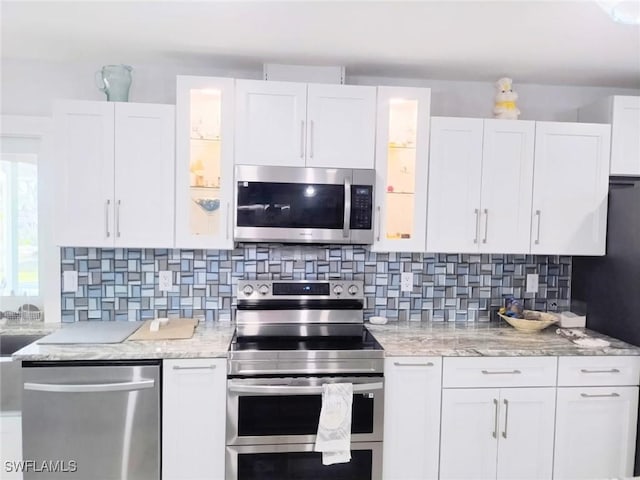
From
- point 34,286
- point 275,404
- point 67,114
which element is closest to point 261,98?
point 67,114

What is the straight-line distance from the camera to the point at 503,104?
249cm

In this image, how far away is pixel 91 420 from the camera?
195 centimetres

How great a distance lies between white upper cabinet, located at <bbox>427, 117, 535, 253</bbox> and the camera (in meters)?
2.38

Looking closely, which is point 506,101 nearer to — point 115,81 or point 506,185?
point 506,185

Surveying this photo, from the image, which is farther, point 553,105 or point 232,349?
point 553,105

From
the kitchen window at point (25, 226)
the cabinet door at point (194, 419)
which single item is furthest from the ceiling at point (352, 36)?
the cabinet door at point (194, 419)

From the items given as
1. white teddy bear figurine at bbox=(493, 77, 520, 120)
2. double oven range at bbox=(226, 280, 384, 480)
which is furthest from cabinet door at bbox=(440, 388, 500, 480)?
white teddy bear figurine at bbox=(493, 77, 520, 120)

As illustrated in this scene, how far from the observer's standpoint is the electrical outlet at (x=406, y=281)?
2689mm

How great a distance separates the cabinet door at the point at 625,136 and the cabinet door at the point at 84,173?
2.88 meters

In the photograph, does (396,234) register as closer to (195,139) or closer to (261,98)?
(261,98)

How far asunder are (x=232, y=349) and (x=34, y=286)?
57.9 inches

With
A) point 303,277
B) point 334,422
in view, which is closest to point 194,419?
point 334,422

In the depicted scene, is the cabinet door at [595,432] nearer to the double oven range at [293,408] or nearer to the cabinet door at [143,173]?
the double oven range at [293,408]

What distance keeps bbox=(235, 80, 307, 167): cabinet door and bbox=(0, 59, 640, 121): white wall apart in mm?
391
